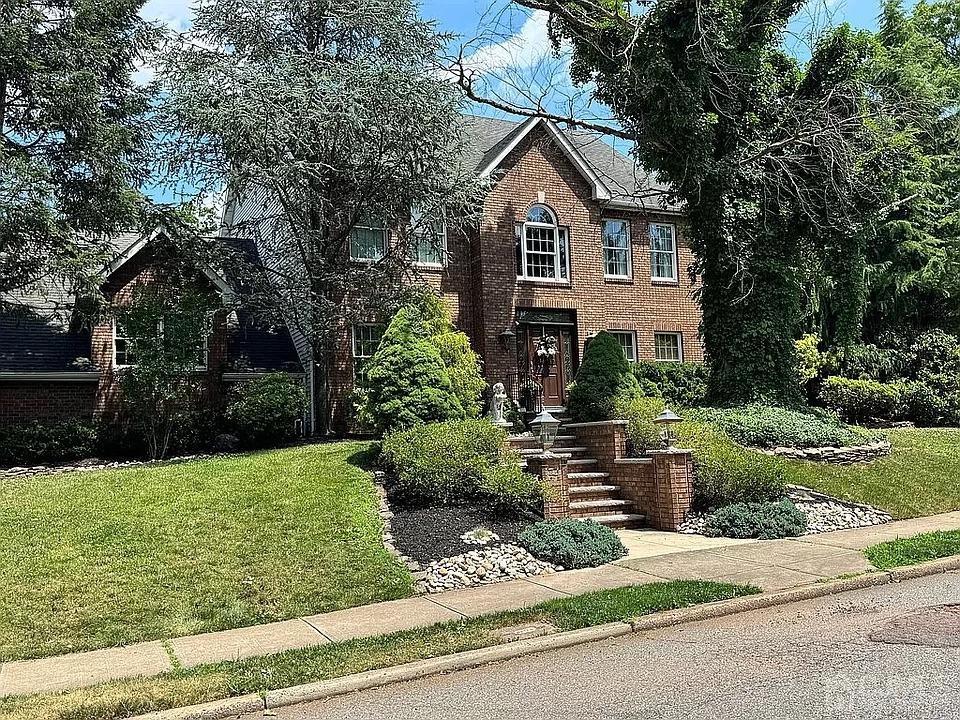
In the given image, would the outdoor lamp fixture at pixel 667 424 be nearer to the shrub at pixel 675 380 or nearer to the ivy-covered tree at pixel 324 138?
the ivy-covered tree at pixel 324 138

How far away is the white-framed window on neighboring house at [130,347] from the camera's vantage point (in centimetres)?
1692

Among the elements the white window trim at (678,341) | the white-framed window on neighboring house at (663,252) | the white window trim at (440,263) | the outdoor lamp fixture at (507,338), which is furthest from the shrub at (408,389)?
the white-framed window on neighboring house at (663,252)

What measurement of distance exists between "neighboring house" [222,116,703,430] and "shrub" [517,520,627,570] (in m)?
10.3

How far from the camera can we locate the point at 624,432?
572 inches

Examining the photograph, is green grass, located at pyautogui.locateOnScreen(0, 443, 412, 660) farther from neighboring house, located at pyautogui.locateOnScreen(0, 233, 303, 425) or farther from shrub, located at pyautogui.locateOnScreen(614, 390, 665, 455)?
neighboring house, located at pyautogui.locateOnScreen(0, 233, 303, 425)

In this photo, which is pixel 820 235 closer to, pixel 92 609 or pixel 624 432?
pixel 624 432

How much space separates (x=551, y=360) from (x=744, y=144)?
25.1ft

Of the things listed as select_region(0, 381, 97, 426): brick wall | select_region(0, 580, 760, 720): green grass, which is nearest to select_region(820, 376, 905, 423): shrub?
select_region(0, 580, 760, 720): green grass

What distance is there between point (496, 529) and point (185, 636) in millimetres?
4343

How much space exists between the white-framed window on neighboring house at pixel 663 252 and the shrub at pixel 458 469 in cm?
1419

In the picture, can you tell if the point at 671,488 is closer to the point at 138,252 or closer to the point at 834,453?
the point at 834,453

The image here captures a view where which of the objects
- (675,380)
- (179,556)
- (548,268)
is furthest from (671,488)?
(548,268)

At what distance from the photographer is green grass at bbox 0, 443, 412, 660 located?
8078 millimetres

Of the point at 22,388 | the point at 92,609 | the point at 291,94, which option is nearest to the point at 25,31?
the point at 291,94
